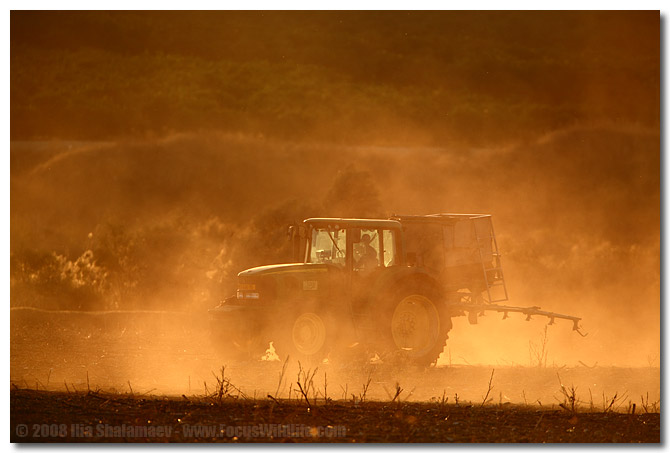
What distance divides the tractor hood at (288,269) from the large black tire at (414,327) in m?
0.95

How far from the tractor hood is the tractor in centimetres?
1

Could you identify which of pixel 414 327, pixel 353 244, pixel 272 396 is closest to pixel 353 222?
pixel 353 244

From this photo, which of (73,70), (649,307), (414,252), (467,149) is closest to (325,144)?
(467,149)

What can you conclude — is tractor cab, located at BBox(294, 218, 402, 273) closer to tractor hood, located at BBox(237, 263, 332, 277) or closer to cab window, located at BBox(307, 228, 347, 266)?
cab window, located at BBox(307, 228, 347, 266)

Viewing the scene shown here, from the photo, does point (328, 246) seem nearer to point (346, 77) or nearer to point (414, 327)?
point (414, 327)

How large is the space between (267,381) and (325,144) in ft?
59.3

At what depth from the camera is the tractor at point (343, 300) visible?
1112cm

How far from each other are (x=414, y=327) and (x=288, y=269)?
1.86m

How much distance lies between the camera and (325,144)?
28406mm

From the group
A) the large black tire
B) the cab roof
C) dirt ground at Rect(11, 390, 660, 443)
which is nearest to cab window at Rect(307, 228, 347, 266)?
the cab roof

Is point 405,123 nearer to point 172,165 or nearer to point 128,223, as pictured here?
point 172,165

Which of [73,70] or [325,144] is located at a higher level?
[73,70]

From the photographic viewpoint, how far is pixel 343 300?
11.3 m

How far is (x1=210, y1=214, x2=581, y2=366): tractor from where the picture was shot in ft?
36.5
